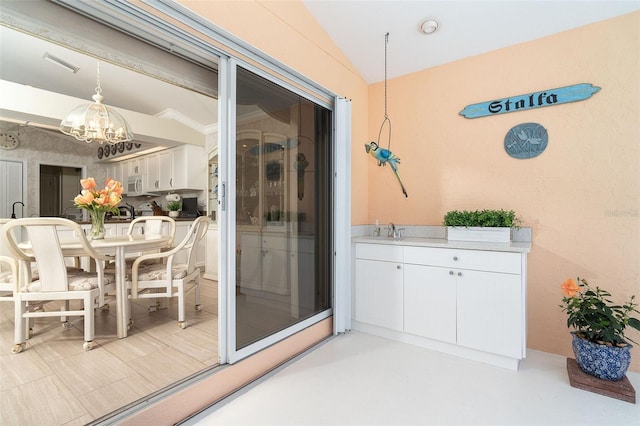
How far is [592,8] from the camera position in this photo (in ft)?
6.91

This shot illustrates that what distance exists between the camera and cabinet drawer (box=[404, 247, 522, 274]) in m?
2.05

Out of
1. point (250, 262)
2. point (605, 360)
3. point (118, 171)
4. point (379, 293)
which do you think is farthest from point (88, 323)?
point (118, 171)

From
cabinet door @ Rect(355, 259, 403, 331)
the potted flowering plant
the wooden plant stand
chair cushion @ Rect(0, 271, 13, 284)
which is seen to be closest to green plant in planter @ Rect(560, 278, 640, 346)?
the potted flowering plant

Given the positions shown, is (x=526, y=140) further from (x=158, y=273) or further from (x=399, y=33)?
(x=158, y=273)

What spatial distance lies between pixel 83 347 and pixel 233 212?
1720 millimetres

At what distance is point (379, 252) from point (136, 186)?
18.4 ft

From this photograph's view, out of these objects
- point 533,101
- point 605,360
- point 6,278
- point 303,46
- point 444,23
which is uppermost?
point 444,23

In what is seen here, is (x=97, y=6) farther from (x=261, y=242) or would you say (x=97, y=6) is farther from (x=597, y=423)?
(x=597, y=423)

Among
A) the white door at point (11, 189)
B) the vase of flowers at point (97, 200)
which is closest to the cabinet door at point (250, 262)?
the vase of flowers at point (97, 200)

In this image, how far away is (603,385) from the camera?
180 cm

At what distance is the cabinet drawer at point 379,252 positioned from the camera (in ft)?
8.44

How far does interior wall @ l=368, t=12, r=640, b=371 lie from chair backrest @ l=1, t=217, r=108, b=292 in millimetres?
3054

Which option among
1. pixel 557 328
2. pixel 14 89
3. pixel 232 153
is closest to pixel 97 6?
pixel 232 153

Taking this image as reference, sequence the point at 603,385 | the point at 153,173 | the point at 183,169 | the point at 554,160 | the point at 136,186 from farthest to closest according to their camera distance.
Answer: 1. the point at 136,186
2. the point at 153,173
3. the point at 183,169
4. the point at 554,160
5. the point at 603,385
